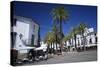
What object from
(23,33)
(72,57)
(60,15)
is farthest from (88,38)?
(23,33)

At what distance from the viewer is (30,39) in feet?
8.24

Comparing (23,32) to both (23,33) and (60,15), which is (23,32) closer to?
(23,33)

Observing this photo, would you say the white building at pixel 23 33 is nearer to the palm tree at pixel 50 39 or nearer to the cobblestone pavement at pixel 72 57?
the palm tree at pixel 50 39

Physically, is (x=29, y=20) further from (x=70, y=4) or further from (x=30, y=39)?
(x=70, y=4)

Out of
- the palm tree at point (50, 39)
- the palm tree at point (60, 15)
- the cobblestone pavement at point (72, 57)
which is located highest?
the palm tree at point (60, 15)

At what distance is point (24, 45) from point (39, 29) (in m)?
0.29

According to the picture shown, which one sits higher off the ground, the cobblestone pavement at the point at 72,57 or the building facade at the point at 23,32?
the building facade at the point at 23,32

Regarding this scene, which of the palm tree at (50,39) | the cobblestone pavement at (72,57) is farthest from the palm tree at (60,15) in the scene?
the cobblestone pavement at (72,57)

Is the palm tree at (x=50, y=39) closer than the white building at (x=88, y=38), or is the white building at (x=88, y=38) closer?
the palm tree at (x=50, y=39)

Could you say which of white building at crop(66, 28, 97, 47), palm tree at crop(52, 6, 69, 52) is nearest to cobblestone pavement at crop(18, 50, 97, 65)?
white building at crop(66, 28, 97, 47)

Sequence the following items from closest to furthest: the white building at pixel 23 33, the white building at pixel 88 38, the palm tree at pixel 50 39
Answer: the white building at pixel 23 33, the palm tree at pixel 50 39, the white building at pixel 88 38
